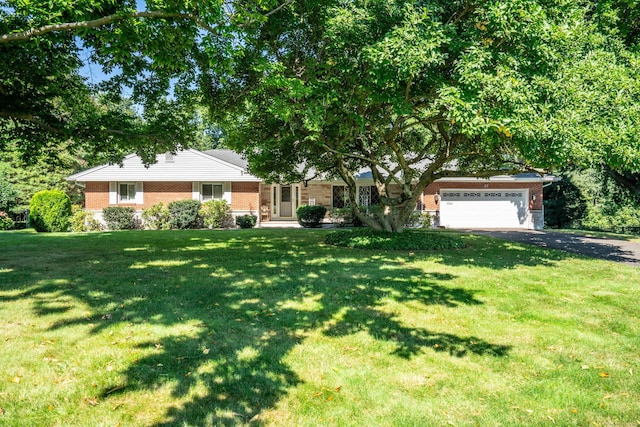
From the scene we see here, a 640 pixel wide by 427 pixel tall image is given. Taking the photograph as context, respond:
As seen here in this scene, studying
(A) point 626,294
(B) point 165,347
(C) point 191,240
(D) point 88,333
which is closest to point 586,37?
(A) point 626,294

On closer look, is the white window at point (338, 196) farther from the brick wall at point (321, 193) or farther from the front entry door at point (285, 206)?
the front entry door at point (285, 206)

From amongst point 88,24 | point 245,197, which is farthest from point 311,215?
point 88,24

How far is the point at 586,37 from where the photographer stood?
28.7 feet

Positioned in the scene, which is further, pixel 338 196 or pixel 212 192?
pixel 338 196

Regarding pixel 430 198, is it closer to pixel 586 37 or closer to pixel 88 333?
pixel 586 37

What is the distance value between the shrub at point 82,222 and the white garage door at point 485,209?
66.4 ft

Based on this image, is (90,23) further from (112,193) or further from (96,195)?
(96,195)

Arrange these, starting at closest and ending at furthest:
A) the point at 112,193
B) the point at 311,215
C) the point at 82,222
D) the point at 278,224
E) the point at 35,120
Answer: the point at 35,120, the point at 82,222, the point at 311,215, the point at 112,193, the point at 278,224

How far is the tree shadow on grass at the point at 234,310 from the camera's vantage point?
3.42 metres

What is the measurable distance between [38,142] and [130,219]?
12.1m

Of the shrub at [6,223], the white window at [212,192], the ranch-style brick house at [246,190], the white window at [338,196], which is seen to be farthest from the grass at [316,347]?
the shrub at [6,223]

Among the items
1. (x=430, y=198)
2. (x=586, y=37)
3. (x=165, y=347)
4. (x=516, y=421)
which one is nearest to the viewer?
(x=516, y=421)

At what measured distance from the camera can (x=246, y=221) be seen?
22188 millimetres

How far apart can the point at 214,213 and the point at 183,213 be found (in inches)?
66.0
